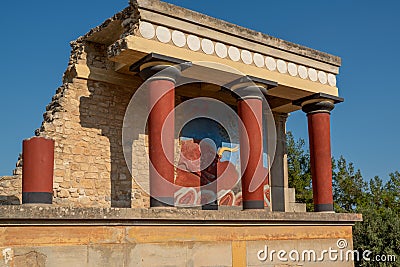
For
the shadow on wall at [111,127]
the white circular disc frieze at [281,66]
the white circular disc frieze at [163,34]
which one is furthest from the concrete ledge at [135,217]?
the white circular disc frieze at [281,66]

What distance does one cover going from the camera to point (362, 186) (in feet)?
74.5

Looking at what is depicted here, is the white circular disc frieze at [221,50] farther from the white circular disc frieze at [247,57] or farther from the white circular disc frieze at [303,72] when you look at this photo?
the white circular disc frieze at [303,72]

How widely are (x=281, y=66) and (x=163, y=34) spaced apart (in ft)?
10.6

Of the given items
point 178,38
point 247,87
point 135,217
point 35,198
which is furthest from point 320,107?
point 35,198

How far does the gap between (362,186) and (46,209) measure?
62.9 feet

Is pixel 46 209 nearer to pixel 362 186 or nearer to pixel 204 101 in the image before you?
pixel 204 101

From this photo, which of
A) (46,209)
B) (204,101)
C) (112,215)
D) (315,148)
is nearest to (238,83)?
(204,101)

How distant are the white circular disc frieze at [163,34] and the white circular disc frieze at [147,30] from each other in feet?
0.34

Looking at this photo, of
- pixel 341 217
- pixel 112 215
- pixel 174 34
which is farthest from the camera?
pixel 341 217

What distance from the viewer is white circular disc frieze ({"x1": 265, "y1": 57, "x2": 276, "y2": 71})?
422 inches

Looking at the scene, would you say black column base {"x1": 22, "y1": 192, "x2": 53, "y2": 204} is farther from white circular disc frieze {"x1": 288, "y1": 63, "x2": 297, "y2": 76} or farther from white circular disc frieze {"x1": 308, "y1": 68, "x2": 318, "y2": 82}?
white circular disc frieze {"x1": 308, "y1": 68, "x2": 318, "y2": 82}

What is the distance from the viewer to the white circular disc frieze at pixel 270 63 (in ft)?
35.2

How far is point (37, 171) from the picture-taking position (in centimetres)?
674

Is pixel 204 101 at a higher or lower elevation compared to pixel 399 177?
higher
